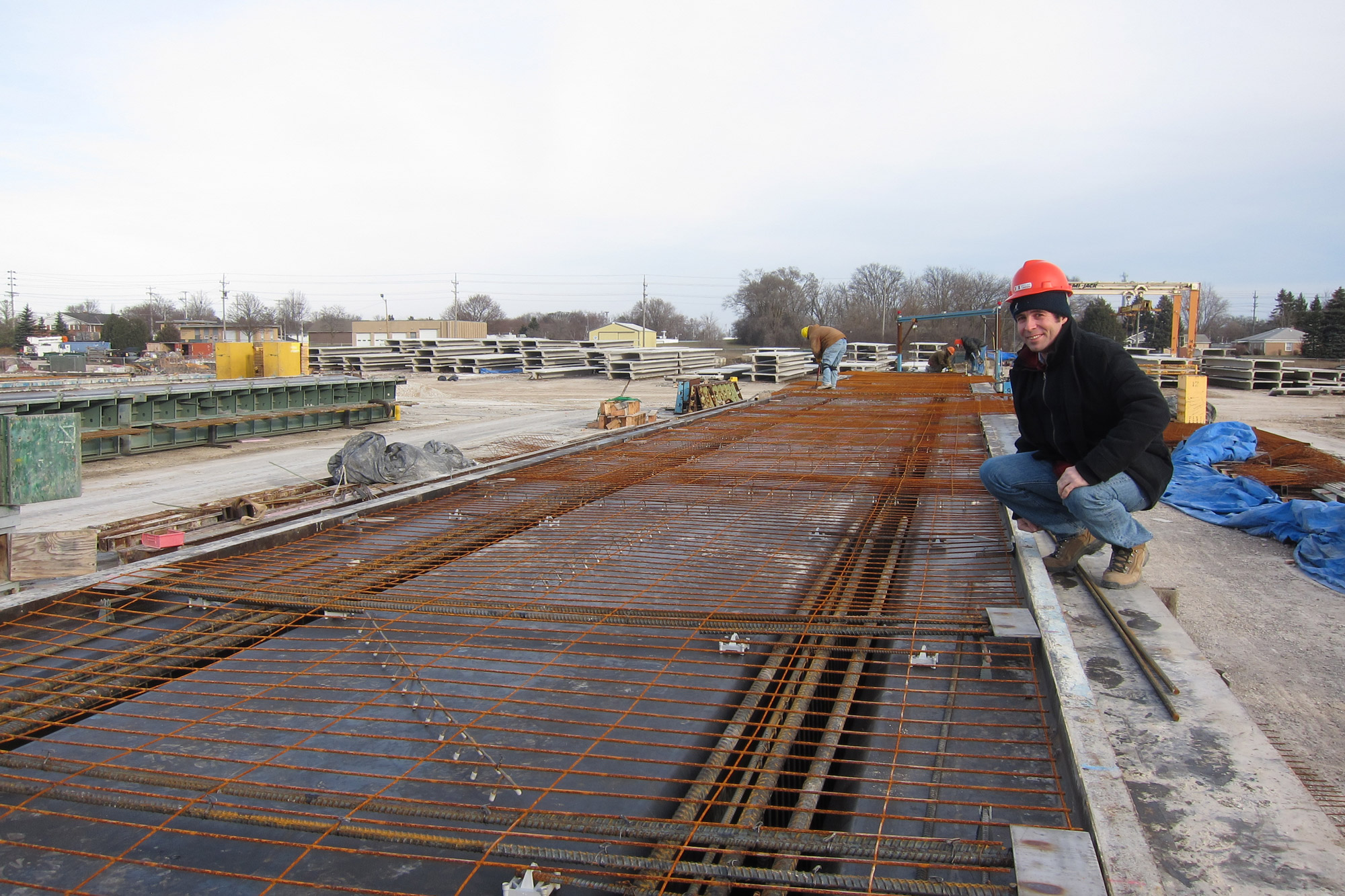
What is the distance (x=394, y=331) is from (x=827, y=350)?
46348 millimetres

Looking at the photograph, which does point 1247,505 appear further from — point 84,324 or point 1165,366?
point 84,324

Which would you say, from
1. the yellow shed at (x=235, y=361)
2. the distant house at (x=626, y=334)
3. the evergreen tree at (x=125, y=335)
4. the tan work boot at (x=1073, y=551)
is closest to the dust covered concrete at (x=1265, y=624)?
the tan work boot at (x=1073, y=551)

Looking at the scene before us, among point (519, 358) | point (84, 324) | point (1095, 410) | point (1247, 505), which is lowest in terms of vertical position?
point (1247, 505)

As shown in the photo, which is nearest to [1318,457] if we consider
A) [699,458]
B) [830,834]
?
[699,458]

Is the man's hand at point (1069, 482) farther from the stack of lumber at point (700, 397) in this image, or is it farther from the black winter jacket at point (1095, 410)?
the stack of lumber at point (700, 397)

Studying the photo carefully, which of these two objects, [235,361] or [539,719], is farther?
[235,361]

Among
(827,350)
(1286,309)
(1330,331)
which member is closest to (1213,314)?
(1286,309)

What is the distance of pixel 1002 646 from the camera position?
2.57 meters

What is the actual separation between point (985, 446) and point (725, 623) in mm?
4964

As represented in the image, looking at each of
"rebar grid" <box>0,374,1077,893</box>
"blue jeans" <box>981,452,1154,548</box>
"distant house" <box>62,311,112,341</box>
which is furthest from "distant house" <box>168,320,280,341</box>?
"blue jeans" <box>981,452,1154,548</box>

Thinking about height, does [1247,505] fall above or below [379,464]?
below

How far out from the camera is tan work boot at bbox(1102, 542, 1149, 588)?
3016mm

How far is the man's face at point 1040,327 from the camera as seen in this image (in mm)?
2885

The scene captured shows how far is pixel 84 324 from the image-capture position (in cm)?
7050
